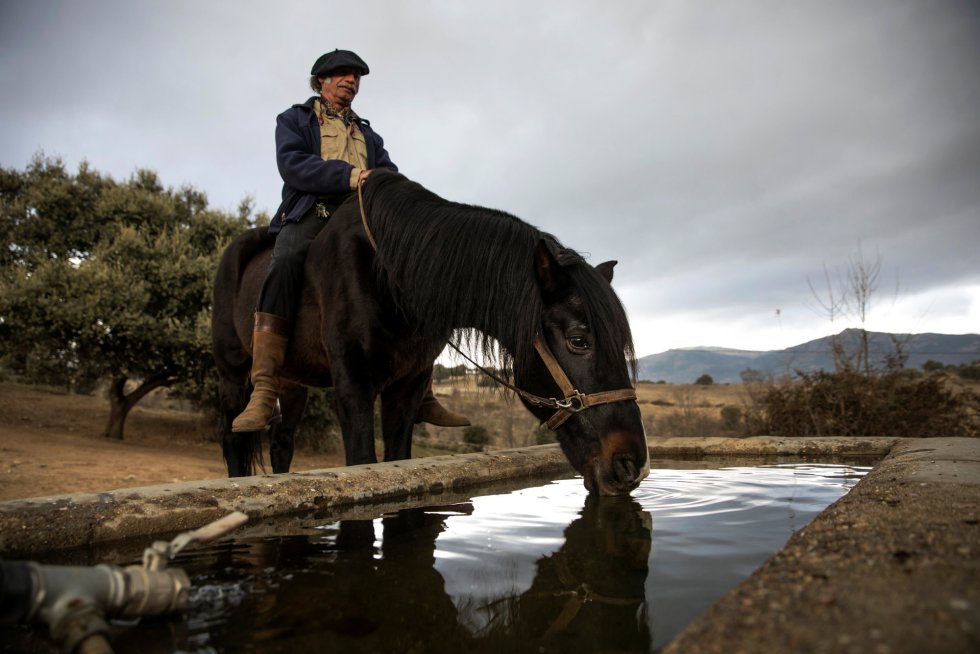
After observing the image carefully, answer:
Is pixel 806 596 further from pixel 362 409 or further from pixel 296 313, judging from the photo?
pixel 296 313

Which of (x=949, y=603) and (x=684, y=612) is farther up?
(x=949, y=603)

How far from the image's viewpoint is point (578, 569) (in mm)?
1776

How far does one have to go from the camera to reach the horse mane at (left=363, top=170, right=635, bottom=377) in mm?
2854

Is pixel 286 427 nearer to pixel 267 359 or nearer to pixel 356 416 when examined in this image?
pixel 267 359

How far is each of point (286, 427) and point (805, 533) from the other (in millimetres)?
4789

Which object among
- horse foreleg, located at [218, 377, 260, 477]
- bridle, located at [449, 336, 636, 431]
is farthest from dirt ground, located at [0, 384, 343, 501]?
bridle, located at [449, 336, 636, 431]

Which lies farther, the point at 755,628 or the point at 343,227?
the point at 343,227

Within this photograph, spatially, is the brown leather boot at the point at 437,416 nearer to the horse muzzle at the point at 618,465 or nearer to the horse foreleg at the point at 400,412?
the horse foreleg at the point at 400,412

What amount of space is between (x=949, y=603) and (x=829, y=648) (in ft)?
0.87

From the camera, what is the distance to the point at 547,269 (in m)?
2.88

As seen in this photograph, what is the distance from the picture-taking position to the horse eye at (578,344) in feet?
9.11

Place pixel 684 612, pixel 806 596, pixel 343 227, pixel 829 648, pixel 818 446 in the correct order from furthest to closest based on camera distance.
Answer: pixel 818 446 < pixel 343 227 < pixel 684 612 < pixel 806 596 < pixel 829 648

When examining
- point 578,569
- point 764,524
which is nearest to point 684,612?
point 578,569

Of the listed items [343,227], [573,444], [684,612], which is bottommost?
[684,612]
